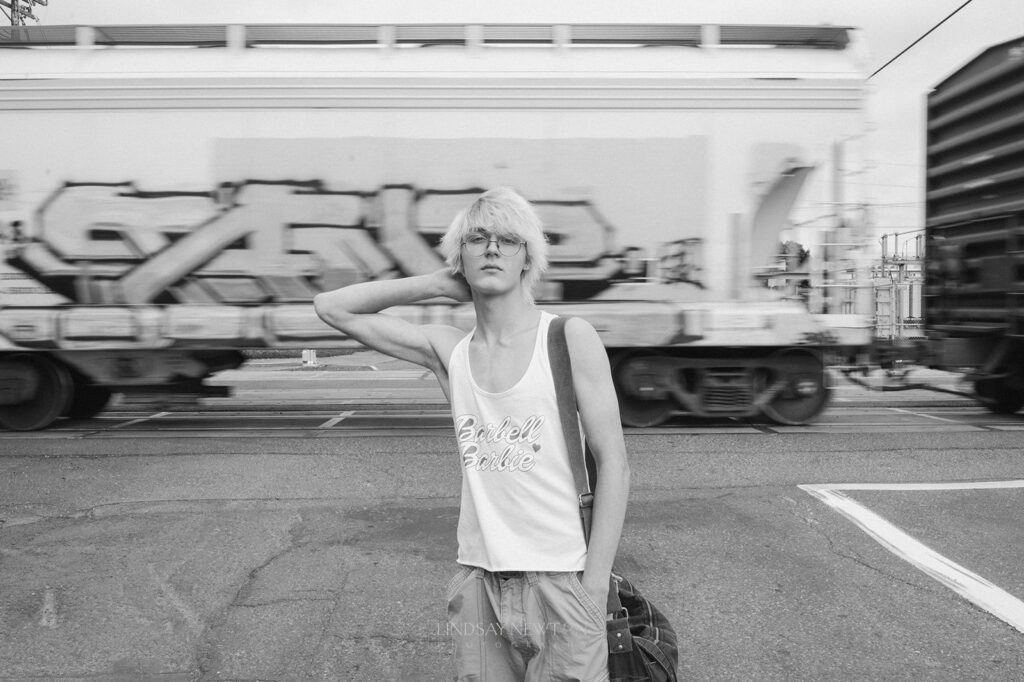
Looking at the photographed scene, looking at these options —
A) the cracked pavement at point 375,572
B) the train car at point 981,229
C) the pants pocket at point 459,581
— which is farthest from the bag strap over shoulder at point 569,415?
the train car at point 981,229

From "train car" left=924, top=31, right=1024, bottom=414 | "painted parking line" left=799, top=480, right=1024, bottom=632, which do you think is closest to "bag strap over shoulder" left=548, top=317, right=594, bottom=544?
"painted parking line" left=799, top=480, right=1024, bottom=632

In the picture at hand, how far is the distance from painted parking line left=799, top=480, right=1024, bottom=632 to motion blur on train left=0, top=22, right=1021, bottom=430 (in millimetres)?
3223

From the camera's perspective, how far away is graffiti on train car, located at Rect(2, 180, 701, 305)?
9438mm

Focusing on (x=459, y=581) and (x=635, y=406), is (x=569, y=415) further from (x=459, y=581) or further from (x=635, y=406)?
(x=635, y=406)

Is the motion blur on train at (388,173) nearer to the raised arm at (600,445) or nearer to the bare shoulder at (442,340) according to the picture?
the bare shoulder at (442,340)

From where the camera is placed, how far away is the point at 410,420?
10211mm

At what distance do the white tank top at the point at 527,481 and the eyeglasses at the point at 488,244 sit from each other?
0.61ft

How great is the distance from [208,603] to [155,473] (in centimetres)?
317

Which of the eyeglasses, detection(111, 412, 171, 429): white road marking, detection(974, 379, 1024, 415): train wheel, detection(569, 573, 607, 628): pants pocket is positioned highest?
the eyeglasses

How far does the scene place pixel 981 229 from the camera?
34.5ft

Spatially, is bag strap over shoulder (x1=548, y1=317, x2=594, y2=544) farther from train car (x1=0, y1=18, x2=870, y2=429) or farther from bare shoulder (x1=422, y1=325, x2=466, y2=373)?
train car (x1=0, y1=18, x2=870, y2=429)

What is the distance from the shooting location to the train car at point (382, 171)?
939 cm

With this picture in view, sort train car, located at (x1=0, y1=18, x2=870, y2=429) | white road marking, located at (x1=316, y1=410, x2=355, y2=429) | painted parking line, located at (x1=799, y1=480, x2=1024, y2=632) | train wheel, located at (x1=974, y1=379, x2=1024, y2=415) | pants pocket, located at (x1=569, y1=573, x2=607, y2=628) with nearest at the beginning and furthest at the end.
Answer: pants pocket, located at (x1=569, y1=573, x2=607, y2=628)
painted parking line, located at (x1=799, y1=480, x2=1024, y2=632)
train car, located at (x1=0, y1=18, x2=870, y2=429)
white road marking, located at (x1=316, y1=410, x2=355, y2=429)
train wheel, located at (x1=974, y1=379, x2=1024, y2=415)

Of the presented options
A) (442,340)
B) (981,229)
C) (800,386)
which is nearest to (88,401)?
(800,386)
